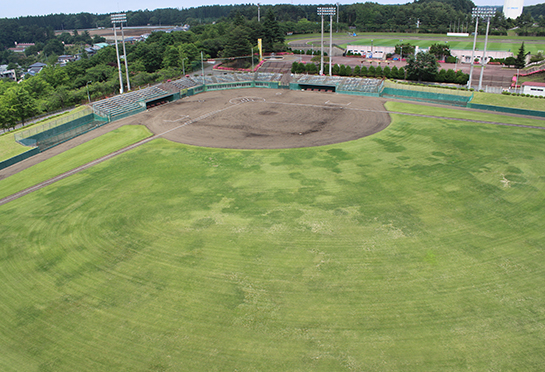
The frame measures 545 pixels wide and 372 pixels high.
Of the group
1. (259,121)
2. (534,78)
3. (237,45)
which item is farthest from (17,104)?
(534,78)

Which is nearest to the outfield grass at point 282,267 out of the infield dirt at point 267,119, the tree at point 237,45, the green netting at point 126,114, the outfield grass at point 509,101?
the infield dirt at point 267,119

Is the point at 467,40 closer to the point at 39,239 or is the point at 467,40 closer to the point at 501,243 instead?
the point at 501,243

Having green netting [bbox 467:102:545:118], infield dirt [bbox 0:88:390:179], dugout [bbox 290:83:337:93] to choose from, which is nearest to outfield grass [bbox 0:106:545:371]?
infield dirt [bbox 0:88:390:179]

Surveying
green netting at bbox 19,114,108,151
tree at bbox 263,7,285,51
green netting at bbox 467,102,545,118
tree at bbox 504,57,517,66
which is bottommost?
green netting at bbox 19,114,108,151

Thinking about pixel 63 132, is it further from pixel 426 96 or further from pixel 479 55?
pixel 479 55

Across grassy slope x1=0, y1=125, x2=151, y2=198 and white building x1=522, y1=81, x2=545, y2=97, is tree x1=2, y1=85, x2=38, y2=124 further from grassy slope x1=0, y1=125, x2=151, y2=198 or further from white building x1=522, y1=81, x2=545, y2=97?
white building x1=522, y1=81, x2=545, y2=97

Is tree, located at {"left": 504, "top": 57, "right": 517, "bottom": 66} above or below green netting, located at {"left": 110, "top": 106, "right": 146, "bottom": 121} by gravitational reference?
above

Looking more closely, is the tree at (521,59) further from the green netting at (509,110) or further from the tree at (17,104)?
the tree at (17,104)
